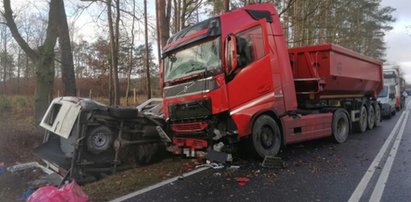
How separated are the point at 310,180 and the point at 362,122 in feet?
28.2

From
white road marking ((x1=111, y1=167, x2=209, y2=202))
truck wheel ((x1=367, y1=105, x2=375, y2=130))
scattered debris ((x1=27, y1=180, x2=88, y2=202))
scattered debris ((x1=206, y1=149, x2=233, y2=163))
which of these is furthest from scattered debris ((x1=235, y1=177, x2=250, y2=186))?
truck wheel ((x1=367, y1=105, x2=375, y2=130))

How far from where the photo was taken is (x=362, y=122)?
47.5ft

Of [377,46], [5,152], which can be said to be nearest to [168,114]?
[5,152]

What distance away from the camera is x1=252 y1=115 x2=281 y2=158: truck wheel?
830cm

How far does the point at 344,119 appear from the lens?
40.0 ft

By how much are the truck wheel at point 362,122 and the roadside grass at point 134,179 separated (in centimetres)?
783

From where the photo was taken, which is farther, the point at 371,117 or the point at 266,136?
the point at 371,117

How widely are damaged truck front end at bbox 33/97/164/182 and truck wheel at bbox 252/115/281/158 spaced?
7.52ft

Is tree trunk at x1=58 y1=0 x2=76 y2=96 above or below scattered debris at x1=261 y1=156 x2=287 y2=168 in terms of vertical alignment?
above

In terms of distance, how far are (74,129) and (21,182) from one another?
1.76m

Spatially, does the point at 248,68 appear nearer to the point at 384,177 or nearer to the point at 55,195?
the point at 384,177

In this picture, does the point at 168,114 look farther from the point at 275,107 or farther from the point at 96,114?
the point at 275,107

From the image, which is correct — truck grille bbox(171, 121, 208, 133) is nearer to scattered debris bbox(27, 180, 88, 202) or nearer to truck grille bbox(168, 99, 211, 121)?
truck grille bbox(168, 99, 211, 121)

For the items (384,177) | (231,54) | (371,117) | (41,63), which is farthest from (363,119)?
(41,63)
